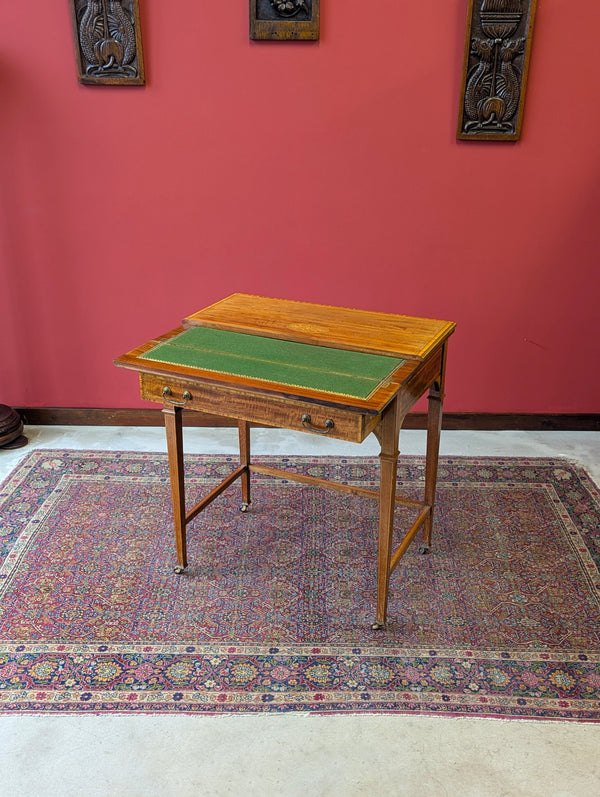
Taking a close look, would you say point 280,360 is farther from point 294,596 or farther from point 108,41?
point 108,41

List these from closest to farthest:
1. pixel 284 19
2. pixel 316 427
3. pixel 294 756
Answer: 1. pixel 294 756
2. pixel 316 427
3. pixel 284 19

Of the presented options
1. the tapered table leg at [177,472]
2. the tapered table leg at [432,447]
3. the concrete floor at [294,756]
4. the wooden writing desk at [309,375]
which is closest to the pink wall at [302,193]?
the wooden writing desk at [309,375]

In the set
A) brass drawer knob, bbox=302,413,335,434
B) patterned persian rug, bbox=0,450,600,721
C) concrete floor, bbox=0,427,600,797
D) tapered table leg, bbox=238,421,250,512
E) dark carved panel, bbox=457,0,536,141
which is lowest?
concrete floor, bbox=0,427,600,797

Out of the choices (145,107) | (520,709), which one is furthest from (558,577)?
(145,107)

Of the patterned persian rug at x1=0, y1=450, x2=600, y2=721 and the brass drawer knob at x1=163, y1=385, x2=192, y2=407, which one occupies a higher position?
the brass drawer knob at x1=163, y1=385, x2=192, y2=407

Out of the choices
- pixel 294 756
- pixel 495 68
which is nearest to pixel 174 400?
pixel 294 756

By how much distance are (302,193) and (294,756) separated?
2.73 m

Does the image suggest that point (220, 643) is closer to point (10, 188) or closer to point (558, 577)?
point (558, 577)

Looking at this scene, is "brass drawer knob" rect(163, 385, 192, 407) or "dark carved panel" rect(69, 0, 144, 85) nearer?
"brass drawer knob" rect(163, 385, 192, 407)

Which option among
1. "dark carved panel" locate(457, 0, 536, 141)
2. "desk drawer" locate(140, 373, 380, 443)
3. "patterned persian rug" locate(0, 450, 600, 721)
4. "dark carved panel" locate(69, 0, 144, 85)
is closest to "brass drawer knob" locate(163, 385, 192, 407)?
"desk drawer" locate(140, 373, 380, 443)

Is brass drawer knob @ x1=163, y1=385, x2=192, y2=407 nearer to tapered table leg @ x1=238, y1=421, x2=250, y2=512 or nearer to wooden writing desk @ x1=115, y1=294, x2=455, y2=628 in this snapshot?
wooden writing desk @ x1=115, y1=294, x2=455, y2=628

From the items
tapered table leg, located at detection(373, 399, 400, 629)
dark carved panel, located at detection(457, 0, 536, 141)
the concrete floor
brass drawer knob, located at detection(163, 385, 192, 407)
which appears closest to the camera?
the concrete floor

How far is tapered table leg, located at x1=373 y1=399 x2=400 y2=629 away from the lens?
2348 mm

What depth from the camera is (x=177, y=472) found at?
276 cm
